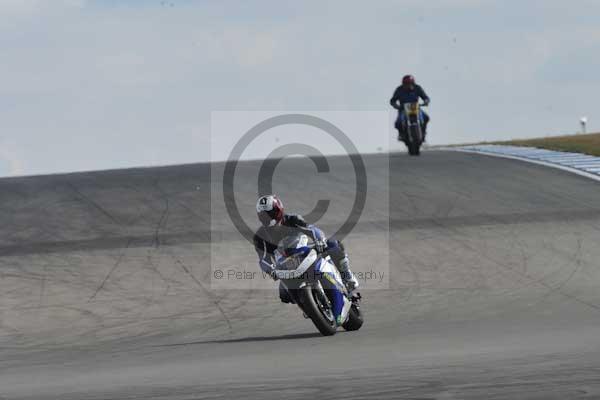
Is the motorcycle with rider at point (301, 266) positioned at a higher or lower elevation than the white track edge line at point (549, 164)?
lower

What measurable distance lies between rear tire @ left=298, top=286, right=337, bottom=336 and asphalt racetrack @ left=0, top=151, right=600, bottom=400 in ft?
0.46

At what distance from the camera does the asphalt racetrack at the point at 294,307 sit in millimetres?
7812

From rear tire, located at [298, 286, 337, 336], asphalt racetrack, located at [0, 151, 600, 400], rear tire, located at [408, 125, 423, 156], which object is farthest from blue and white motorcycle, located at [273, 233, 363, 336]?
rear tire, located at [408, 125, 423, 156]

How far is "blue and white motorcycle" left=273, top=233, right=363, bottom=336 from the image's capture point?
11203 millimetres

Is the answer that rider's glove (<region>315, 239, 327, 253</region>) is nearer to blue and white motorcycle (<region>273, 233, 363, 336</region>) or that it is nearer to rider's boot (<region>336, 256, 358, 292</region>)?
blue and white motorcycle (<region>273, 233, 363, 336</region>)

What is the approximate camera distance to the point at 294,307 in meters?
14.5

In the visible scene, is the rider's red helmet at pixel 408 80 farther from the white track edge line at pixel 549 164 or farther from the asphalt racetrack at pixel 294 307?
the white track edge line at pixel 549 164

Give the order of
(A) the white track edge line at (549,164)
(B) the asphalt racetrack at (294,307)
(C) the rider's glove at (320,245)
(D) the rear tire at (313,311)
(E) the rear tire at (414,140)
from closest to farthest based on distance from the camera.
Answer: (B) the asphalt racetrack at (294,307)
(D) the rear tire at (313,311)
(C) the rider's glove at (320,245)
(A) the white track edge line at (549,164)
(E) the rear tire at (414,140)

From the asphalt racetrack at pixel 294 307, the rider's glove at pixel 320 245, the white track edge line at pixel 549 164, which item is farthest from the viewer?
the white track edge line at pixel 549 164

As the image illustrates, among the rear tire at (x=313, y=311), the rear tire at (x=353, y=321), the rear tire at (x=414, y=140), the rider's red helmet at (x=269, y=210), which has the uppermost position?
the rear tire at (x=414, y=140)

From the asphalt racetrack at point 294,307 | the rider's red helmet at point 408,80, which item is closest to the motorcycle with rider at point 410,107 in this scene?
the rider's red helmet at point 408,80

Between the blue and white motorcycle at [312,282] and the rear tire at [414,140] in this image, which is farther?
the rear tire at [414,140]

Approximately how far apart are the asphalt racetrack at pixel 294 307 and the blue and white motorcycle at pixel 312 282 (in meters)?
0.33

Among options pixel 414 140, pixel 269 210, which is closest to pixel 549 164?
pixel 414 140
